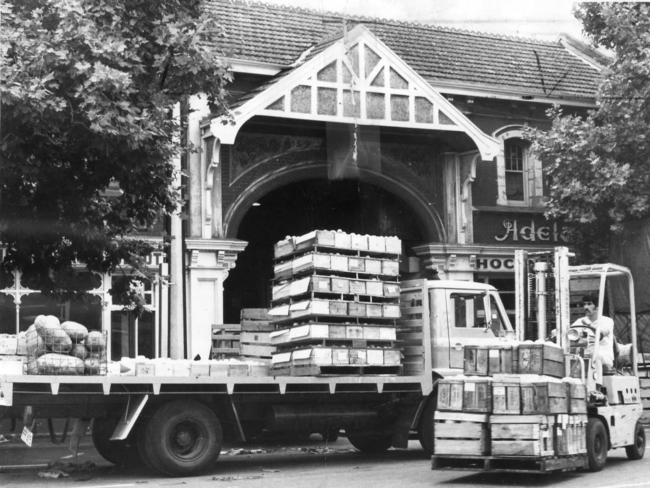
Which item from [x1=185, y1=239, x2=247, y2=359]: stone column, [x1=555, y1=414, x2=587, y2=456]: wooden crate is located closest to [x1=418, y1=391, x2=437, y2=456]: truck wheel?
[x1=555, y1=414, x2=587, y2=456]: wooden crate

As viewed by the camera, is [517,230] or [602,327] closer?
[602,327]


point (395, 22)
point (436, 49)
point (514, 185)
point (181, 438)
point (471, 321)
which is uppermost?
point (395, 22)

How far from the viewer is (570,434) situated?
1248 cm

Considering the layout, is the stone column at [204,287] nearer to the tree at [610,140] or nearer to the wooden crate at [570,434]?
the tree at [610,140]

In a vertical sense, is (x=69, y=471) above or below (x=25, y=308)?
below

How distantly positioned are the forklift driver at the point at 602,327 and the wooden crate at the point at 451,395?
2579 mm

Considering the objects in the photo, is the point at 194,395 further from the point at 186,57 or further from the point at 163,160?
the point at 186,57

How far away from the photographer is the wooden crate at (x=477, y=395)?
12289 mm

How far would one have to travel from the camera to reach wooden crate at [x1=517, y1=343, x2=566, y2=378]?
12562mm

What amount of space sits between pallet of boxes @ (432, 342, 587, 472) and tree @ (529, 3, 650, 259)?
34.0 ft

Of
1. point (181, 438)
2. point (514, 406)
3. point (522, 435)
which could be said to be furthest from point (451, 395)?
point (181, 438)

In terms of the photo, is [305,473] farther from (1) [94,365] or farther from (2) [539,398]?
(2) [539,398]

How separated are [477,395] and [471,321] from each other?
3.29 metres

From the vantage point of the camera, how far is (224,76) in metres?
15.5
